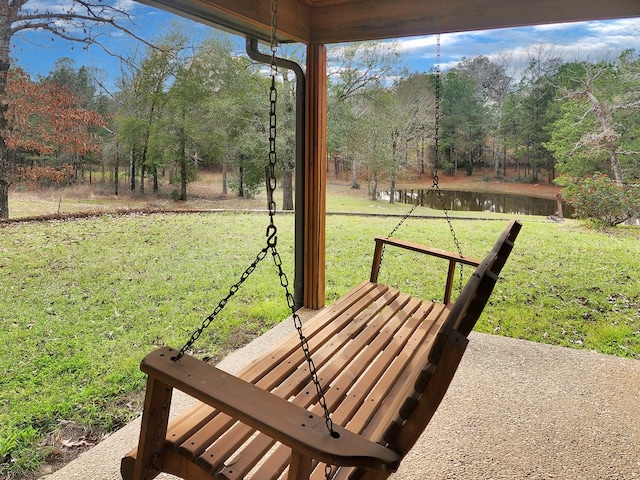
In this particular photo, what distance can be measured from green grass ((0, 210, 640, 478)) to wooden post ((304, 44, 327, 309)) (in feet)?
1.10

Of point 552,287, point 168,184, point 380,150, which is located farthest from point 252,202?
point 552,287

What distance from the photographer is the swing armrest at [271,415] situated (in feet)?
3.19

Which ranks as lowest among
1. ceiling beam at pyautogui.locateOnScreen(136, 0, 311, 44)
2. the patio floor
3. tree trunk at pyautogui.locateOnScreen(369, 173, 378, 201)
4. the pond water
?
the patio floor

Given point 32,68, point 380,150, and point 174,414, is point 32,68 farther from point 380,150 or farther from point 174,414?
point 380,150

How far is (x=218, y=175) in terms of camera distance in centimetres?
333

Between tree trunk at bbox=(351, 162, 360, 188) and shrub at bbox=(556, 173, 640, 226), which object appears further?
tree trunk at bbox=(351, 162, 360, 188)

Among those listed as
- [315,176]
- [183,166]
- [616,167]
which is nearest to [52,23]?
[183,166]

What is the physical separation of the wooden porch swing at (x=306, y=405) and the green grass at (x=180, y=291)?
1.11 metres

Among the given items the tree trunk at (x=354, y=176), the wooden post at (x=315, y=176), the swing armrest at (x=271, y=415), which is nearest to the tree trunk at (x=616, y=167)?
the tree trunk at (x=354, y=176)

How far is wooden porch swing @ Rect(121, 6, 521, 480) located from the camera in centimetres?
99

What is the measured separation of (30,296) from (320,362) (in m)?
1.55

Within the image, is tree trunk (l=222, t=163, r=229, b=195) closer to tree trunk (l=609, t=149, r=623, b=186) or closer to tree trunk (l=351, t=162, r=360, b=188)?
tree trunk (l=351, t=162, r=360, b=188)

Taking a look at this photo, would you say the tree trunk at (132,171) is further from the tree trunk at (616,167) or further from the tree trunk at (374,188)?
the tree trunk at (616,167)

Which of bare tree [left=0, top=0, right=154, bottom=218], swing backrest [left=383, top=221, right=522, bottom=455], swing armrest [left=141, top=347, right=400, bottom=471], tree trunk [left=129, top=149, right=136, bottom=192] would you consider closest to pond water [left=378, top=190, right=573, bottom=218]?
tree trunk [left=129, top=149, right=136, bottom=192]
